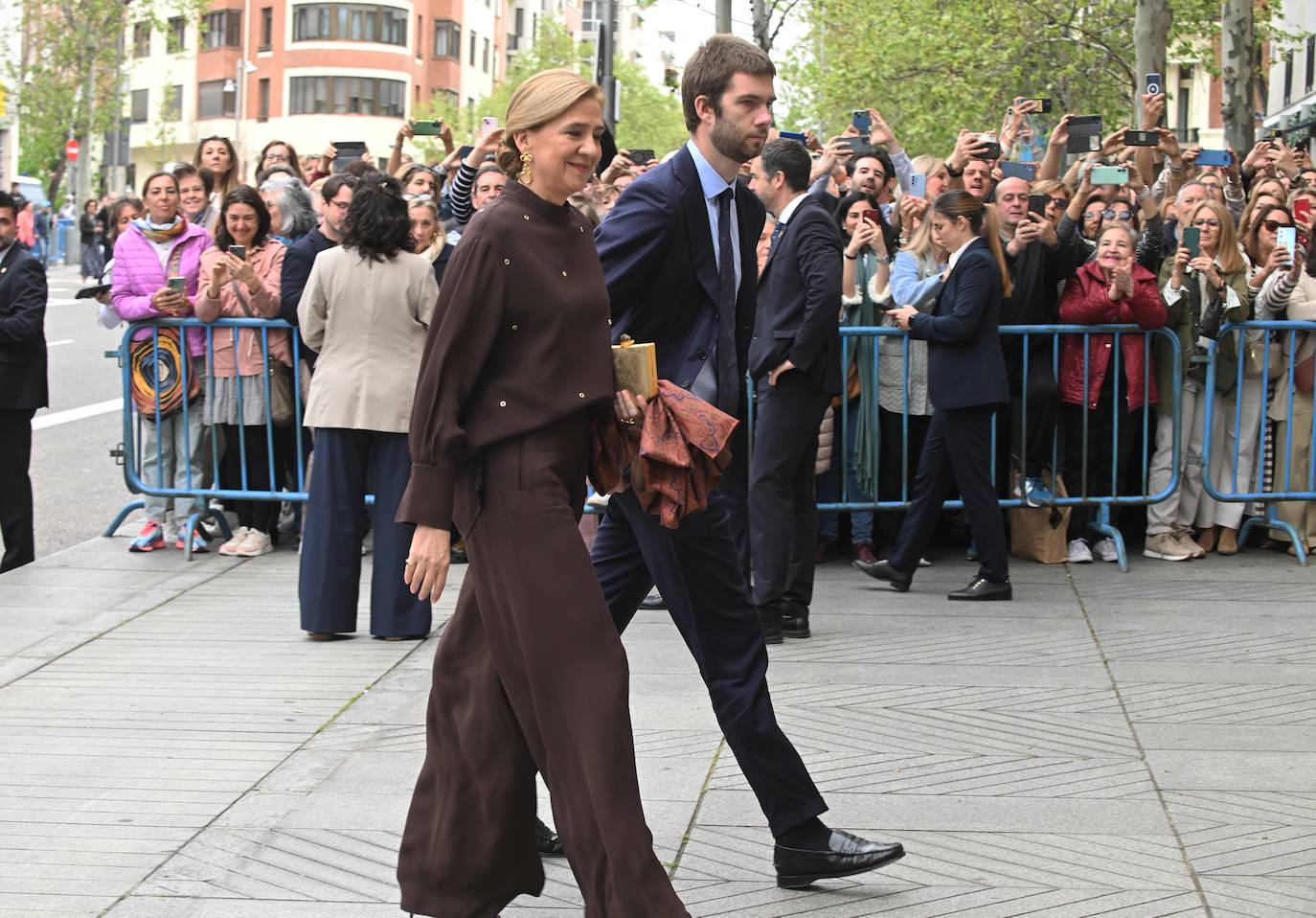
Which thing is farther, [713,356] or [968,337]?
[968,337]

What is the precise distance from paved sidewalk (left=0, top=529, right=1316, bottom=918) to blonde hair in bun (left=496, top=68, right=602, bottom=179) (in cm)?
190

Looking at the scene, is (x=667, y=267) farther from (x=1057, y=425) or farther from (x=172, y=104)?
(x=172, y=104)

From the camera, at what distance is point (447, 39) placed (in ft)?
287

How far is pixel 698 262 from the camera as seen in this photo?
16.6ft

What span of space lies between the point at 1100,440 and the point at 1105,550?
595 mm

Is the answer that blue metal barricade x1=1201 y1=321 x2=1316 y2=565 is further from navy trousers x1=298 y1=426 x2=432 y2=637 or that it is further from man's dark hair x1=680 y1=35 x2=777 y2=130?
man's dark hair x1=680 y1=35 x2=777 y2=130

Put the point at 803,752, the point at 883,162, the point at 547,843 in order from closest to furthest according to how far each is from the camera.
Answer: the point at 547,843 < the point at 803,752 < the point at 883,162

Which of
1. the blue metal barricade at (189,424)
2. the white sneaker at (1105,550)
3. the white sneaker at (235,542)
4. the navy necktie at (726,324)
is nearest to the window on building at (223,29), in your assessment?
the blue metal barricade at (189,424)

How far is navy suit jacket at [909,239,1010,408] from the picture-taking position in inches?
338

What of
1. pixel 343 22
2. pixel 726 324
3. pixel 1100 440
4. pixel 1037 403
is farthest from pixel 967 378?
pixel 343 22

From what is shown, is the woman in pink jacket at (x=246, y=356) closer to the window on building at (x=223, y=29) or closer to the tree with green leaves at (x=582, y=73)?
the tree with green leaves at (x=582, y=73)

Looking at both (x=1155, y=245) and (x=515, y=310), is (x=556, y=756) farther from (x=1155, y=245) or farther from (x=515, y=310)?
(x=1155, y=245)

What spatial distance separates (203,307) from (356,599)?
2.49 m

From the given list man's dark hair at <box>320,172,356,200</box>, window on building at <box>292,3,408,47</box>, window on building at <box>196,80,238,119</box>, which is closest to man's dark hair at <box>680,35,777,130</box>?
man's dark hair at <box>320,172,356,200</box>
